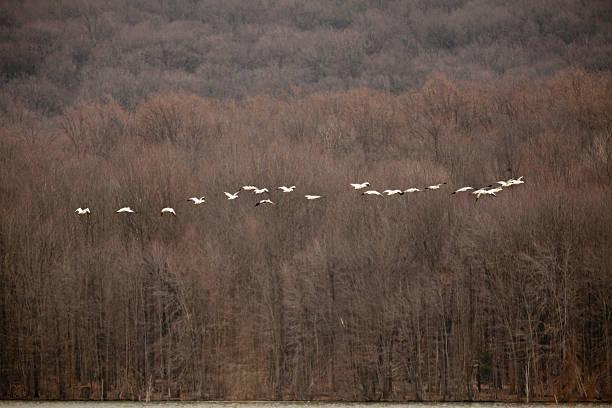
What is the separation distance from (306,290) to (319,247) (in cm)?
295

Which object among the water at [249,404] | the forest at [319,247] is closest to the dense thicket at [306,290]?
the forest at [319,247]

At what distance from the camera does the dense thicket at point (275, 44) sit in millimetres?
99938

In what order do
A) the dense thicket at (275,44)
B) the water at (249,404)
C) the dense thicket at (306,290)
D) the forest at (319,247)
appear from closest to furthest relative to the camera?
the water at (249,404), the dense thicket at (306,290), the forest at (319,247), the dense thicket at (275,44)

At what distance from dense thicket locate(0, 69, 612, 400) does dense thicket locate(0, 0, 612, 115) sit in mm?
Answer: 42115

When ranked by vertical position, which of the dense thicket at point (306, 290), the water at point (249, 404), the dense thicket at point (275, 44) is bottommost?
the water at point (249, 404)

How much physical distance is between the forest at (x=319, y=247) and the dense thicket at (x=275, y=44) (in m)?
4.69

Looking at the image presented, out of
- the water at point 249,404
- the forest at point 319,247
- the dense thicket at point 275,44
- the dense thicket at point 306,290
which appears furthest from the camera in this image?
the dense thicket at point 275,44

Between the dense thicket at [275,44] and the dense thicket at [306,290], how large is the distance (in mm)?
42115

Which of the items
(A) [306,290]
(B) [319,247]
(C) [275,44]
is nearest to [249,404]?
(A) [306,290]

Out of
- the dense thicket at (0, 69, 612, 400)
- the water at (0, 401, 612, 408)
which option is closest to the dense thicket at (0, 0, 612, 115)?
the dense thicket at (0, 69, 612, 400)

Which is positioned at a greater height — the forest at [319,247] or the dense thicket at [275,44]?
the dense thicket at [275,44]

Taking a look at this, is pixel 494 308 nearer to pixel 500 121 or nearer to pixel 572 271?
pixel 572 271

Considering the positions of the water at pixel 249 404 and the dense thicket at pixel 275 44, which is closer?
the water at pixel 249 404

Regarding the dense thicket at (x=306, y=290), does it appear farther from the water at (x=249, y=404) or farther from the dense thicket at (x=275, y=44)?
the dense thicket at (x=275, y=44)
